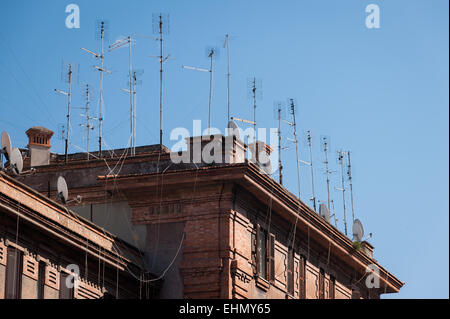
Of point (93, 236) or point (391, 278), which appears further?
point (391, 278)

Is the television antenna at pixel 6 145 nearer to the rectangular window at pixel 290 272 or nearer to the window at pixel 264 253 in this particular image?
the window at pixel 264 253

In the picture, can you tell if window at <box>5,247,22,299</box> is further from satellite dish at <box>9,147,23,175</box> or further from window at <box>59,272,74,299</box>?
satellite dish at <box>9,147,23,175</box>

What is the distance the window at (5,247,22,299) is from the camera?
113 ft

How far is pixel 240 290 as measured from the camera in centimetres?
4084

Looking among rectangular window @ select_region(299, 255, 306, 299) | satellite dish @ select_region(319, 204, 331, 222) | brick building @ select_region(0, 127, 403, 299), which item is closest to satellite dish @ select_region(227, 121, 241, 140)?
brick building @ select_region(0, 127, 403, 299)

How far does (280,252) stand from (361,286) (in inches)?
349

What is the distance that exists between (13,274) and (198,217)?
811 cm

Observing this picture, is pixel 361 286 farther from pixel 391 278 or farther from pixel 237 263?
pixel 237 263

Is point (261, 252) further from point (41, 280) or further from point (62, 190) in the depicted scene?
point (41, 280)

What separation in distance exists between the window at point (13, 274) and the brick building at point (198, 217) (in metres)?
3.98
